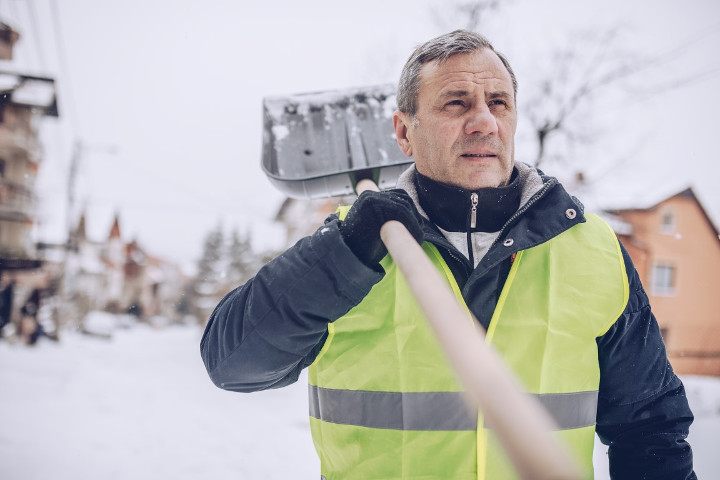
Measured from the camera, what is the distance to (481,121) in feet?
4.71

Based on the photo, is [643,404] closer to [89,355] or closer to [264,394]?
[264,394]

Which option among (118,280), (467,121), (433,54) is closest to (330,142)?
(433,54)

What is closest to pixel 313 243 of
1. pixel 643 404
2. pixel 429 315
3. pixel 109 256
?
pixel 429 315

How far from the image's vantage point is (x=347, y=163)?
2.50 meters

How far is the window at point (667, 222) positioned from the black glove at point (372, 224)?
19.8 meters

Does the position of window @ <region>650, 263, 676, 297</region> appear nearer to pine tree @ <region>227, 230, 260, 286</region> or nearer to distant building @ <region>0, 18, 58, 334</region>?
pine tree @ <region>227, 230, 260, 286</region>

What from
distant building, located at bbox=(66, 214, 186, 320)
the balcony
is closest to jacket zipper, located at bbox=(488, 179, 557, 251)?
distant building, located at bbox=(66, 214, 186, 320)

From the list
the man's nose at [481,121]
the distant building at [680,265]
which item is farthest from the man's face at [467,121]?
the distant building at [680,265]

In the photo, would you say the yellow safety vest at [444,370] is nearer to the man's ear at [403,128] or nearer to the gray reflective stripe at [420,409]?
the gray reflective stripe at [420,409]

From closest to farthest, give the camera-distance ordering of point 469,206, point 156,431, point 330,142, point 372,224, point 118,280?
point 372,224 → point 469,206 → point 330,142 → point 156,431 → point 118,280

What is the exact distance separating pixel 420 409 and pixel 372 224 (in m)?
0.45

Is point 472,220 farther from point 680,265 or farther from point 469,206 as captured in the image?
point 680,265

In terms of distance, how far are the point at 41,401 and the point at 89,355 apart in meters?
8.33

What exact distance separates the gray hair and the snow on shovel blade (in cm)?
75
